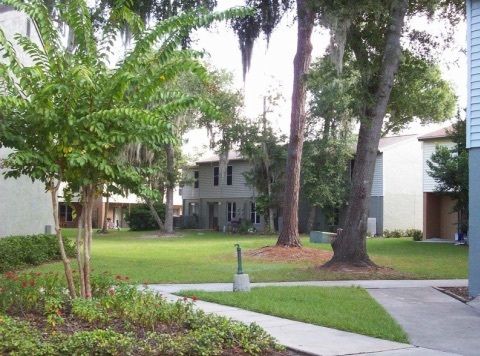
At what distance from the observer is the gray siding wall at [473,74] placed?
11656 millimetres

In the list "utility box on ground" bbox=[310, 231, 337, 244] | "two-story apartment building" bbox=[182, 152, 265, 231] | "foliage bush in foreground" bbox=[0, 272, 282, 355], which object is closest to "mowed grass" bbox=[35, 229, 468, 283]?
"utility box on ground" bbox=[310, 231, 337, 244]

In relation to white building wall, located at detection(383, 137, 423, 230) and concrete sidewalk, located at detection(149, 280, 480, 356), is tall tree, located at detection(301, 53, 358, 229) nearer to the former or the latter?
white building wall, located at detection(383, 137, 423, 230)

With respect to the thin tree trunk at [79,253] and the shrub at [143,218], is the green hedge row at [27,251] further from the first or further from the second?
the shrub at [143,218]

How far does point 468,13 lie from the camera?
1188 centimetres

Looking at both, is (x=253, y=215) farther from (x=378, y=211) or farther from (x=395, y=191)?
(x=395, y=191)

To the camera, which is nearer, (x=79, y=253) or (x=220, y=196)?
(x=79, y=253)

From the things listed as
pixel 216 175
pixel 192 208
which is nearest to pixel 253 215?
pixel 216 175

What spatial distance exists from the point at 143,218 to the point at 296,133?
2555 cm

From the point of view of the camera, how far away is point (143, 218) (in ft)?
150

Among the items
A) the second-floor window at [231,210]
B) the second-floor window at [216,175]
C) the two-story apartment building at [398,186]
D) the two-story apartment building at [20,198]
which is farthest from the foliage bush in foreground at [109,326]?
the second-floor window at [216,175]

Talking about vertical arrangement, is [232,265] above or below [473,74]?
below

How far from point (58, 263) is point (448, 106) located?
33.5 m

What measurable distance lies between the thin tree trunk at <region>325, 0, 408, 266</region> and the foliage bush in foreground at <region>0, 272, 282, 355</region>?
30.5ft

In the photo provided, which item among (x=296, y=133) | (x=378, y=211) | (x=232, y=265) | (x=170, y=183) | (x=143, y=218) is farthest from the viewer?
(x=143, y=218)
